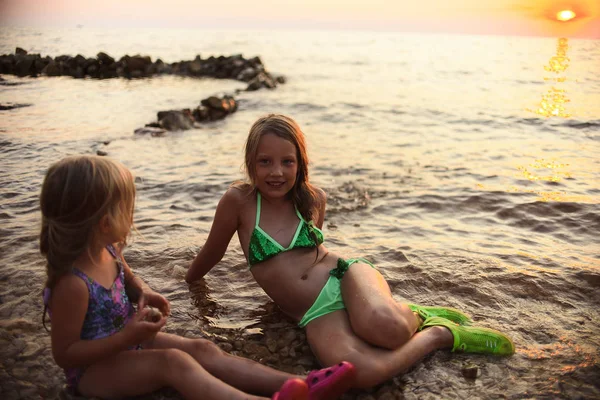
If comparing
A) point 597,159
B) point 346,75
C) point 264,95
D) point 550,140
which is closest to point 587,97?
point 550,140

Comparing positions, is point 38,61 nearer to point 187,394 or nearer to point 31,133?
point 31,133

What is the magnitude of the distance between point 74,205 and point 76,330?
1.96 ft

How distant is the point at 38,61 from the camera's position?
22781 millimetres

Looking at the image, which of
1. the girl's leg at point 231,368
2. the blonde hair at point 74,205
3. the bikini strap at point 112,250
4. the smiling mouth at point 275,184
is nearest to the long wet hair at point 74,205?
the blonde hair at point 74,205

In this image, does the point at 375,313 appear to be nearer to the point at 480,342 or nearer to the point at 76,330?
the point at 480,342

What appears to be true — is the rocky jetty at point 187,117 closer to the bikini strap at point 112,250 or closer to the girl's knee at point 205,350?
the bikini strap at point 112,250

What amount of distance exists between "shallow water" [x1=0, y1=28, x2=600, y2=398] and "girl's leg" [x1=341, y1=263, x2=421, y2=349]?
27cm

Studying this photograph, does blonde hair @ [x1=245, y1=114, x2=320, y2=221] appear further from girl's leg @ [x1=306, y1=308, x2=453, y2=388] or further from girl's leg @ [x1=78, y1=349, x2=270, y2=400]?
girl's leg @ [x1=78, y1=349, x2=270, y2=400]

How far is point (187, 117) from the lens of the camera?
1181 centimetres

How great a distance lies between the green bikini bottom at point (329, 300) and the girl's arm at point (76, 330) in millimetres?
1113

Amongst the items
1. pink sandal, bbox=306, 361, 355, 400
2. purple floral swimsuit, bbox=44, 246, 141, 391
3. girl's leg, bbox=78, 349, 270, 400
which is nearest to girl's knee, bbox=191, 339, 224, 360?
girl's leg, bbox=78, 349, 270, 400

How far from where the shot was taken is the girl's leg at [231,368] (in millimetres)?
2646

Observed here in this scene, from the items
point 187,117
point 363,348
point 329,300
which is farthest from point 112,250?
point 187,117

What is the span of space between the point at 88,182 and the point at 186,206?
4028 millimetres
